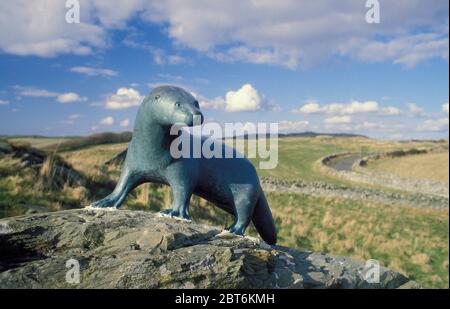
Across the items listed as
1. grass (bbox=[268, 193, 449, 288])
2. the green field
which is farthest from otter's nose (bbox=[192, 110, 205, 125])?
grass (bbox=[268, 193, 449, 288])

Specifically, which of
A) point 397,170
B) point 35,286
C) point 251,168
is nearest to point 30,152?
point 251,168

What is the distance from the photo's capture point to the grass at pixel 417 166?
1662 inches

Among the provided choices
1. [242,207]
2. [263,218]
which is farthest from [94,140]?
[242,207]

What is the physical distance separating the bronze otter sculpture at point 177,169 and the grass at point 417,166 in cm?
3735

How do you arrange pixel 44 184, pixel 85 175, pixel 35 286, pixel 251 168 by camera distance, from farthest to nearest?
pixel 85 175 → pixel 44 184 → pixel 251 168 → pixel 35 286

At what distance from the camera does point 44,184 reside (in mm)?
10000

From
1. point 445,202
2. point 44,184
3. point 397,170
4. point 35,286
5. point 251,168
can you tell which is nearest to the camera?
point 35,286

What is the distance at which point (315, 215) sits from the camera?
753 inches

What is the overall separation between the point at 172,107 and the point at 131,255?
1802mm

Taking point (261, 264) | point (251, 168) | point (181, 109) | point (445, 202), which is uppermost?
point (181, 109)

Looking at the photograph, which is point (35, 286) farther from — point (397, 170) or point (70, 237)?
point (397, 170)

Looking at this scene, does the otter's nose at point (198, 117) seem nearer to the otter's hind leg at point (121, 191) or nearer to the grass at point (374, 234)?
the otter's hind leg at point (121, 191)

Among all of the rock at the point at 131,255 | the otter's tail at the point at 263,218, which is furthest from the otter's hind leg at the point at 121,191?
the otter's tail at the point at 263,218
